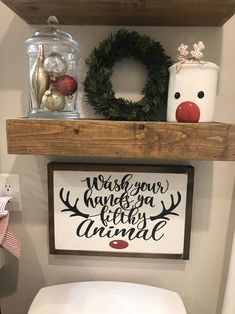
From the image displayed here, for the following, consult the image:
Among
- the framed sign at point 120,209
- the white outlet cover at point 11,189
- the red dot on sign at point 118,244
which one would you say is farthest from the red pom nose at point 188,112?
the white outlet cover at point 11,189

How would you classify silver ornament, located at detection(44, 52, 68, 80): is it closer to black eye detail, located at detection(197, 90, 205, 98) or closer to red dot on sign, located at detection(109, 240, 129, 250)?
black eye detail, located at detection(197, 90, 205, 98)

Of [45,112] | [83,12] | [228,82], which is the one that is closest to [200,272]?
[228,82]

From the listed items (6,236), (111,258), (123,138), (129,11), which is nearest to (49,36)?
(129,11)

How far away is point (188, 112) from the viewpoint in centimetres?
75

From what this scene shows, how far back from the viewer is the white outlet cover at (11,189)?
996 mm

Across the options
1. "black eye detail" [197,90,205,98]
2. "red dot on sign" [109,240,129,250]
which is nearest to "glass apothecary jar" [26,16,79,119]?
"black eye detail" [197,90,205,98]

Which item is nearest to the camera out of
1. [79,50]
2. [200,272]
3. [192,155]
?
[192,155]

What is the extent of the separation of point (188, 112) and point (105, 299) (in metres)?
0.61

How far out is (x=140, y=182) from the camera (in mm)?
960

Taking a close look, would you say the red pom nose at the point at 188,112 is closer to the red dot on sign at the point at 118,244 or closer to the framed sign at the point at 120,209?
the framed sign at the point at 120,209

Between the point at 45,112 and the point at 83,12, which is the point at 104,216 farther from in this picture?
the point at 83,12

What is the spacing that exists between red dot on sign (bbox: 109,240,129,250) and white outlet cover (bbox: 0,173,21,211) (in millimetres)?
340

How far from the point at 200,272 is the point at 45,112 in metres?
0.74

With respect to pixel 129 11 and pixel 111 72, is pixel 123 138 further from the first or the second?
pixel 129 11
